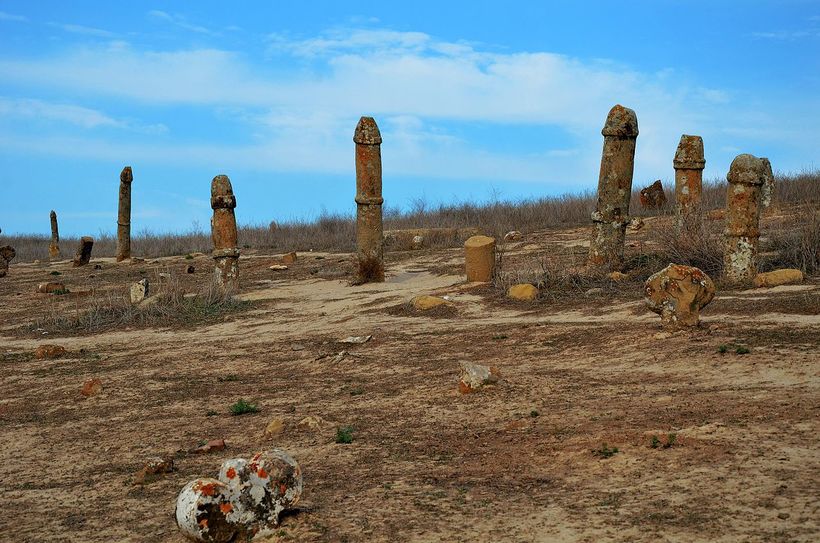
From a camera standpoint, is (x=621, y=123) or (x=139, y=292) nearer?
(x=621, y=123)

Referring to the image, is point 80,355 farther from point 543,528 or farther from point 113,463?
point 543,528

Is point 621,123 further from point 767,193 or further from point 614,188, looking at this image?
point 767,193

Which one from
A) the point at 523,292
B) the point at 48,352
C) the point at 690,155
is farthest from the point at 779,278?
the point at 48,352

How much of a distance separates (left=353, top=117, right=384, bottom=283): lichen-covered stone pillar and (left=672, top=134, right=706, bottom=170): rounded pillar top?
560cm

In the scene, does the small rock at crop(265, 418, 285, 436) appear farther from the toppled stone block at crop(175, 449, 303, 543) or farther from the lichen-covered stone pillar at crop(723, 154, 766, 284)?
the lichen-covered stone pillar at crop(723, 154, 766, 284)

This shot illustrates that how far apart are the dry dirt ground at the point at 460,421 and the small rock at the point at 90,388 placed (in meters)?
0.09

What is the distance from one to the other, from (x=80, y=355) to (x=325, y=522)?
8.61 meters

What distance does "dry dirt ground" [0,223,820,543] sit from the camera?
5324mm

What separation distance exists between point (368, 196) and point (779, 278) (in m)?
7.67

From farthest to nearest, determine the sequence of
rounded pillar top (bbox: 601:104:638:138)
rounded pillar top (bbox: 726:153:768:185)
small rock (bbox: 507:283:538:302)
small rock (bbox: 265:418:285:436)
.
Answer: rounded pillar top (bbox: 601:104:638:138), small rock (bbox: 507:283:538:302), rounded pillar top (bbox: 726:153:768:185), small rock (bbox: 265:418:285:436)

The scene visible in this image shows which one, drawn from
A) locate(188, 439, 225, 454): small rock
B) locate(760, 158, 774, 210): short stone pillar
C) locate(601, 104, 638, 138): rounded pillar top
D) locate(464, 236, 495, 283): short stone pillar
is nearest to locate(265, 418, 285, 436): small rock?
locate(188, 439, 225, 454): small rock

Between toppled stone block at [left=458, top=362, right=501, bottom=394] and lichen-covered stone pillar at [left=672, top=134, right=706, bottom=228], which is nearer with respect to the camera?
toppled stone block at [left=458, top=362, right=501, bottom=394]

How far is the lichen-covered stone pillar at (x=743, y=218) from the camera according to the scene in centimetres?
1253

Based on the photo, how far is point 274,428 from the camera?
25.9 feet
